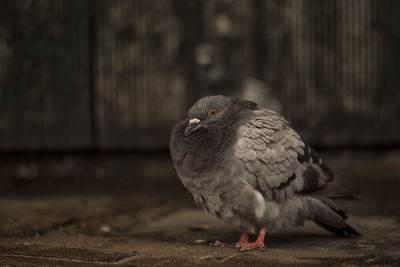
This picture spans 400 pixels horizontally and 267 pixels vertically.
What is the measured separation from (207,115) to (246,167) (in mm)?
440

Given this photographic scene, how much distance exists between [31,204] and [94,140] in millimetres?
2084

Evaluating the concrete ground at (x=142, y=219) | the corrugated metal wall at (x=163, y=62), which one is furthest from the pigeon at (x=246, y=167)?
the corrugated metal wall at (x=163, y=62)

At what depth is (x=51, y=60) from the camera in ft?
25.0

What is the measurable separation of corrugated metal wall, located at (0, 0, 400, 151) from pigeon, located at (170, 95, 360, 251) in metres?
3.68

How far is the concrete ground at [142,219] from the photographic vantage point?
335 cm

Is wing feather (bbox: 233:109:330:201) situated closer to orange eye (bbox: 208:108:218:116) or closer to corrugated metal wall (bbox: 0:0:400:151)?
orange eye (bbox: 208:108:218:116)

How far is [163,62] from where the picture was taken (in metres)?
7.64

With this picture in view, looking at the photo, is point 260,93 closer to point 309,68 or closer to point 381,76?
point 309,68

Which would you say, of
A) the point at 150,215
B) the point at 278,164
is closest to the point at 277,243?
the point at 278,164

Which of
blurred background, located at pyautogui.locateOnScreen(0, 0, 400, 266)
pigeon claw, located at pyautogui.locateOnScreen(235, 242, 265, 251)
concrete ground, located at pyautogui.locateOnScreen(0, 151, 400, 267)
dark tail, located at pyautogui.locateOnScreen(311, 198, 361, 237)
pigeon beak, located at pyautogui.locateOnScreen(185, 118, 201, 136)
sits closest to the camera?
concrete ground, located at pyautogui.locateOnScreen(0, 151, 400, 267)

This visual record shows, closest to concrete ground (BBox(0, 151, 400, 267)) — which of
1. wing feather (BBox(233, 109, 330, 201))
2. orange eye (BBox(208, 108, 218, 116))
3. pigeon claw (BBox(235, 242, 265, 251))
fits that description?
pigeon claw (BBox(235, 242, 265, 251))

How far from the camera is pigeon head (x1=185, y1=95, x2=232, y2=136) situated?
150 inches

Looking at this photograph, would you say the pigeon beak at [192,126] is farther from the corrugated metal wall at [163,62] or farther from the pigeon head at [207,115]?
the corrugated metal wall at [163,62]

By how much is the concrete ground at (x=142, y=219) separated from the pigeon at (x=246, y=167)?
236 mm
